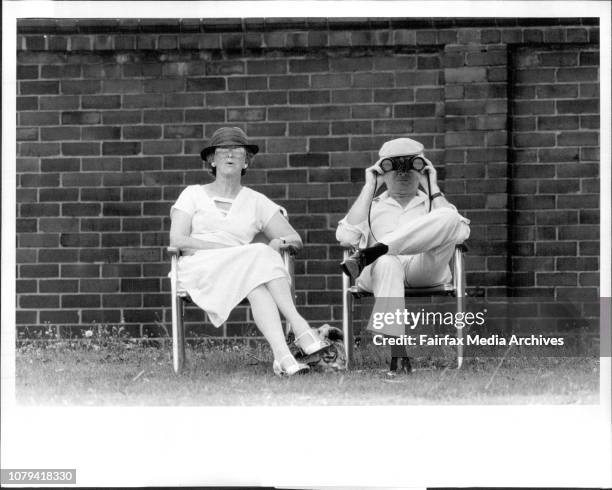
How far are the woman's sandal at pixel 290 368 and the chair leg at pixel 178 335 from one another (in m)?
0.46

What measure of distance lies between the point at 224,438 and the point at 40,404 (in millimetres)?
693

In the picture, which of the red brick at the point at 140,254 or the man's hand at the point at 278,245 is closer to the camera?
the man's hand at the point at 278,245

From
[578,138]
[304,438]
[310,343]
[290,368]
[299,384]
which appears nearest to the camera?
[304,438]

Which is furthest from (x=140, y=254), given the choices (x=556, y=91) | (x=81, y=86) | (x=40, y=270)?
(x=556, y=91)

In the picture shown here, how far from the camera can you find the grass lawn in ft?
15.9

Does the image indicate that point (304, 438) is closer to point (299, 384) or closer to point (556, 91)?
point (299, 384)

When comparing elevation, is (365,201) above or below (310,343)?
above

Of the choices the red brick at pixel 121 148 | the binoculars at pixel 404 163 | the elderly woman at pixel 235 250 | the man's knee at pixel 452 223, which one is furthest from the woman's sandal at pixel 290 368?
the red brick at pixel 121 148

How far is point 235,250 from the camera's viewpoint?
5.63 m

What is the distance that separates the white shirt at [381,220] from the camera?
18.9ft

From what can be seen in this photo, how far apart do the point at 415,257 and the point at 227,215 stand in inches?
32.7

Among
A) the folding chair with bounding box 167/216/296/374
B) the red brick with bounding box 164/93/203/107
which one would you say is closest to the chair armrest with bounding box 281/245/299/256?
the folding chair with bounding box 167/216/296/374

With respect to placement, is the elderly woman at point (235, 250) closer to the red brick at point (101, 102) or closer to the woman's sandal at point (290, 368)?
the woman's sandal at point (290, 368)

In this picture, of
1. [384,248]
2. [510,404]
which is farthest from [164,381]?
[510,404]
